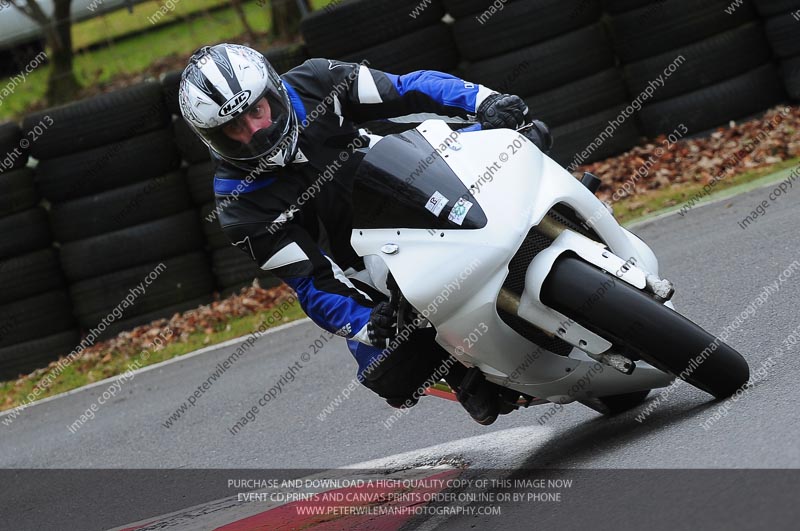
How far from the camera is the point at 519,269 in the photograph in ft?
14.0

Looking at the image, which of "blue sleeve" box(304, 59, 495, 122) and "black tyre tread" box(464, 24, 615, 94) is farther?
"black tyre tread" box(464, 24, 615, 94)

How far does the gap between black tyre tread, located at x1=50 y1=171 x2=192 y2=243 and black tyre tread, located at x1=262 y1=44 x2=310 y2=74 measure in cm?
146

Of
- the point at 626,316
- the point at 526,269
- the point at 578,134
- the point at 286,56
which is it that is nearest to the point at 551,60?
the point at 578,134

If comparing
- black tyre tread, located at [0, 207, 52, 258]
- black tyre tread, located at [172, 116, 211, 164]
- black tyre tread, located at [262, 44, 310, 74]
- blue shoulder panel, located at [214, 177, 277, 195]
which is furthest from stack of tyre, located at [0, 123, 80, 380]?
blue shoulder panel, located at [214, 177, 277, 195]

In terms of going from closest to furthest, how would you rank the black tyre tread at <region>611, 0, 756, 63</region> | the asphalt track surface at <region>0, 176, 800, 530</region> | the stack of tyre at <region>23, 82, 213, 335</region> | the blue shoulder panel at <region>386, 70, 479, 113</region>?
the asphalt track surface at <region>0, 176, 800, 530</region>
the blue shoulder panel at <region>386, 70, 479, 113</region>
the black tyre tread at <region>611, 0, 756, 63</region>
the stack of tyre at <region>23, 82, 213, 335</region>

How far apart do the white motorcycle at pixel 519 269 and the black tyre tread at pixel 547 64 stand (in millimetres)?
5854

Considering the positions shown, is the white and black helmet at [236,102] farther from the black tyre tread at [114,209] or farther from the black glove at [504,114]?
Result: the black tyre tread at [114,209]

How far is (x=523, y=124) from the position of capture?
4676mm

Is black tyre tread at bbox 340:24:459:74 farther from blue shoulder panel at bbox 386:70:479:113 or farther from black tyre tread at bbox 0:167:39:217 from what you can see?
blue shoulder panel at bbox 386:70:479:113

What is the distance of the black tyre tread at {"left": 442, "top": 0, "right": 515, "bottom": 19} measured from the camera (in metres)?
10.3

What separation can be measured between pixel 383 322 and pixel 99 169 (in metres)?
6.71

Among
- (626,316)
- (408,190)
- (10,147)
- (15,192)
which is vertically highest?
(408,190)

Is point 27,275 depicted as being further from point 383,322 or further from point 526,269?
point 526,269

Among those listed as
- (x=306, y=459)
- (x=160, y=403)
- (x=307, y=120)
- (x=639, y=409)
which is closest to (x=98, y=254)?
(x=160, y=403)
